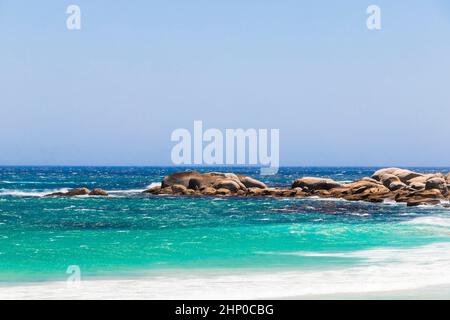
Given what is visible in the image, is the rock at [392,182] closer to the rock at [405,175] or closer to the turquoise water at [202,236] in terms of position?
the rock at [405,175]

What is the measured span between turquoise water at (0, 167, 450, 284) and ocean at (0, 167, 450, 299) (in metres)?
0.03

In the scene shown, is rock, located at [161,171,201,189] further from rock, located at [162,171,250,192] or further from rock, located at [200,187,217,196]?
rock, located at [200,187,217,196]

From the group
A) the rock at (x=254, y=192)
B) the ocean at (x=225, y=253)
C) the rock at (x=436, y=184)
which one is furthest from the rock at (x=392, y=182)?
the ocean at (x=225, y=253)

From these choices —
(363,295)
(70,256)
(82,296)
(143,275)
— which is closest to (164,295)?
(82,296)

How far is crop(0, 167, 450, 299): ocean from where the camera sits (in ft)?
36.0

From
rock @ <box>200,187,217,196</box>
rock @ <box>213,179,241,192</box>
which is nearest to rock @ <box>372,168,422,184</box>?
rock @ <box>213,179,241,192</box>

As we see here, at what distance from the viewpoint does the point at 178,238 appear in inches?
744

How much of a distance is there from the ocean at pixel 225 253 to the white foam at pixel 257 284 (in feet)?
0.06

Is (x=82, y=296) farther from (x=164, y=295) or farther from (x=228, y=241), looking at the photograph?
(x=228, y=241)

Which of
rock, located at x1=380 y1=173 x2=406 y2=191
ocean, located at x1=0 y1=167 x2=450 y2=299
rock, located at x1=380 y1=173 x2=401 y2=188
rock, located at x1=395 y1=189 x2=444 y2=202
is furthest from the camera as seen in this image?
rock, located at x1=380 y1=173 x2=401 y2=188

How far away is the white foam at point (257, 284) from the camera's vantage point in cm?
1029

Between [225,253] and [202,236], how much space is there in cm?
414

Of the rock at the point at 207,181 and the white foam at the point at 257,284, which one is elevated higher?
the white foam at the point at 257,284
